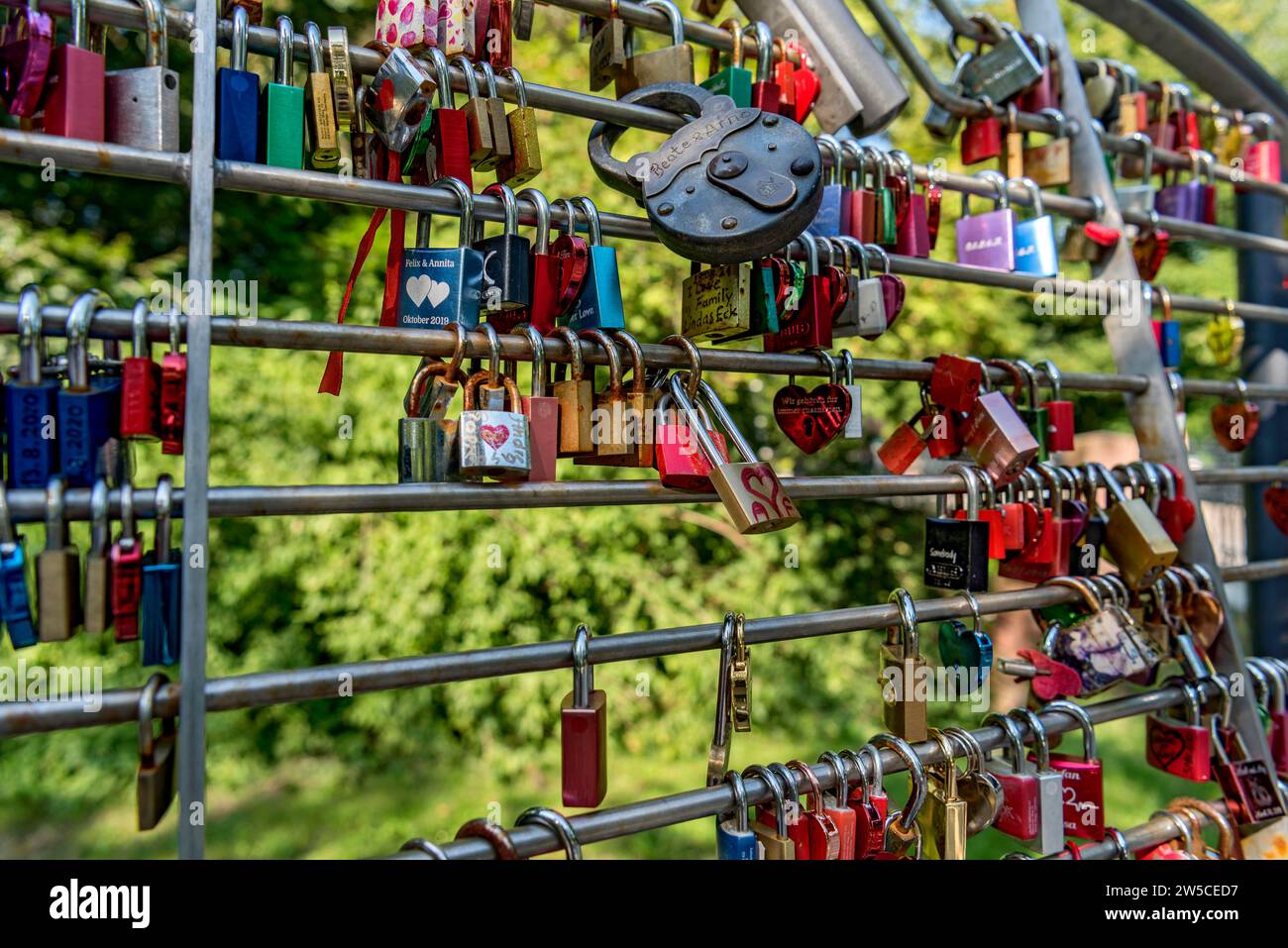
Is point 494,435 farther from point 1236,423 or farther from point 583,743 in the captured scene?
point 1236,423

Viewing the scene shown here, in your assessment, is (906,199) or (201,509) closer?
(201,509)

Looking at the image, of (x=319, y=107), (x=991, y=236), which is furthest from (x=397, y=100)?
(x=991, y=236)

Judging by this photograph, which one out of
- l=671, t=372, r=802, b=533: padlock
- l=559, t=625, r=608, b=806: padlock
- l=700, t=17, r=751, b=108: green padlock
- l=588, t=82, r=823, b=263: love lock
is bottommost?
l=559, t=625, r=608, b=806: padlock

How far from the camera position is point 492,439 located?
149 cm

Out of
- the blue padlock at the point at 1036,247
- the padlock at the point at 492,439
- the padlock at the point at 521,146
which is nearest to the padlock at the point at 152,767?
the padlock at the point at 492,439

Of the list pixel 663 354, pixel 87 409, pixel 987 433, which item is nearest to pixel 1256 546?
pixel 987 433

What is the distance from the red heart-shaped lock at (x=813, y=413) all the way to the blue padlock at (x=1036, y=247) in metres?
0.79

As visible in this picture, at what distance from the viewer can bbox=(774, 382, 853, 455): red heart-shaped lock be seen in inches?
76.6

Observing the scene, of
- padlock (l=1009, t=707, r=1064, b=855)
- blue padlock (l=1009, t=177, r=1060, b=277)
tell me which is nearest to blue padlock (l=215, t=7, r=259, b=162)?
blue padlock (l=1009, t=177, r=1060, b=277)

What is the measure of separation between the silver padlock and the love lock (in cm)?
74

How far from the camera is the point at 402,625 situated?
5.12 meters

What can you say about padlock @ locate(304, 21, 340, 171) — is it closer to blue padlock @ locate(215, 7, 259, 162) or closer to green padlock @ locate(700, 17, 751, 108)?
blue padlock @ locate(215, 7, 259, 162)
